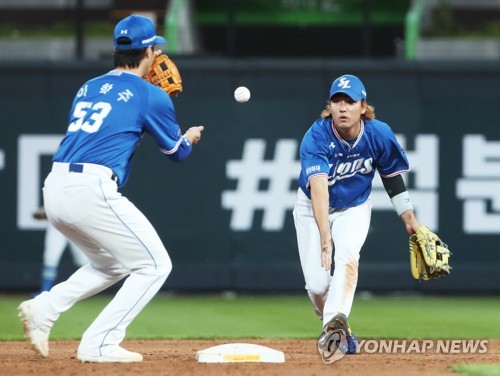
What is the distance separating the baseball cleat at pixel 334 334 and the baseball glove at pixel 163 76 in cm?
172

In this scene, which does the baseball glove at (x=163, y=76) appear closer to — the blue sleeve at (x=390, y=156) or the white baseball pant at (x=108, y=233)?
the white baseball pant at (x=108, y=233)

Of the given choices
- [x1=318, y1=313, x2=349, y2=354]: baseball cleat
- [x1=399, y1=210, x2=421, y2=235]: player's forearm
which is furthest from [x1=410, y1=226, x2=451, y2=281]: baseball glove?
[x1=318, y1=313, x2=349, y2=354]: baseball cleat

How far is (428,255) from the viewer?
23.2 feet

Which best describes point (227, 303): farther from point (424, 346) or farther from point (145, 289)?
point (145, 289)

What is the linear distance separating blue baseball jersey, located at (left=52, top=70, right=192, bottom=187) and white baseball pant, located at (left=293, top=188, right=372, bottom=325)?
4.51 ft

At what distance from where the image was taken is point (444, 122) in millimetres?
12164

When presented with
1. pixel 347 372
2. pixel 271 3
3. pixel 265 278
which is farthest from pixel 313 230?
pixel 271 3

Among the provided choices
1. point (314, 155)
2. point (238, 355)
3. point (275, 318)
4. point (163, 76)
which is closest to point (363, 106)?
point (314, 155)

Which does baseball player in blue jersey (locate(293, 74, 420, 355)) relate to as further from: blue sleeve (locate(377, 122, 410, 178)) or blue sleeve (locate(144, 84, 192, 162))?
blue sleeve (locate(144, 84, 192, 162))

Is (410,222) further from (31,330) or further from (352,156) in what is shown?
(31,330)

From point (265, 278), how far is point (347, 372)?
6.17 metres

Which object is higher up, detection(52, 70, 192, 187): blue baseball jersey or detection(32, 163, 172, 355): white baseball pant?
detection(52, 70, 192, 187): blue baseball jersey

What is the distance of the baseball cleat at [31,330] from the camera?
246 inches

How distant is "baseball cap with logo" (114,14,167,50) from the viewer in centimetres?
621
